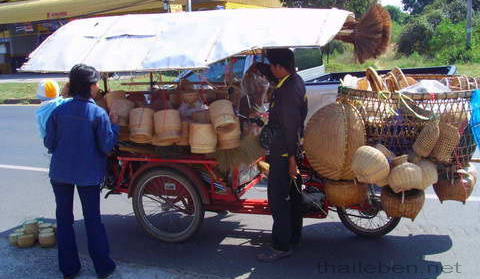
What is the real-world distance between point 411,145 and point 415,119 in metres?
0.21

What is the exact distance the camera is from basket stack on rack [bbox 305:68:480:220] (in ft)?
11.8

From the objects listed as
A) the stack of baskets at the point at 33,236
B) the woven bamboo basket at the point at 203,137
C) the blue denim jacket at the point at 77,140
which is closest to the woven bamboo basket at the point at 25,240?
the stack of baskets at the point at 33,236

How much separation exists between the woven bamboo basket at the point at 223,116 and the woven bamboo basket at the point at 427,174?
148cm

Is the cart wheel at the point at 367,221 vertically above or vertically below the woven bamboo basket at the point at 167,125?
below

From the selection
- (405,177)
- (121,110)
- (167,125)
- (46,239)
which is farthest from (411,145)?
(46,239)

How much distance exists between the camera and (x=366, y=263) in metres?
4.11

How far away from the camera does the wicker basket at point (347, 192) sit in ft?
12.8

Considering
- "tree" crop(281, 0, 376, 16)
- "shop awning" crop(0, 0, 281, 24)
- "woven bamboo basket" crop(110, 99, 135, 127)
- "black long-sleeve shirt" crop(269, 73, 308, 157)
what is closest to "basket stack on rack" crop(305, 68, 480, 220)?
"black long-sleeve shirt" crop(269, 73, 308, 157)

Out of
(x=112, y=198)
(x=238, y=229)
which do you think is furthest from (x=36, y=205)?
(x=238, y=229)

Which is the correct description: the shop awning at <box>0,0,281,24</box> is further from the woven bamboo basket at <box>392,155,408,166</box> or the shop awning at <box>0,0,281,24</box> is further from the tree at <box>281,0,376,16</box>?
the woven bamboo basket at <box>392,155,408,166</box>

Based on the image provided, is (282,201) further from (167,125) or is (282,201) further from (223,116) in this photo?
(167,125)

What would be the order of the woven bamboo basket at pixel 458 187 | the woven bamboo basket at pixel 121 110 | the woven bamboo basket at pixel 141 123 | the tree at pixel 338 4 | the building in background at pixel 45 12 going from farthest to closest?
the building in background at pixel 45 12 → the tree at pixel 338 4 → the woven bamboo basket at pixel 121 110 → the woven bamboo basket at pixel 141 123 → the woven bamboo basket at pixel 458 187

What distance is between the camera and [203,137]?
4.08 m

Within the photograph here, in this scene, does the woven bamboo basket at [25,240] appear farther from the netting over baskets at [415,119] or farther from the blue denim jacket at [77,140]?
the netting over baskets at [415,119]
